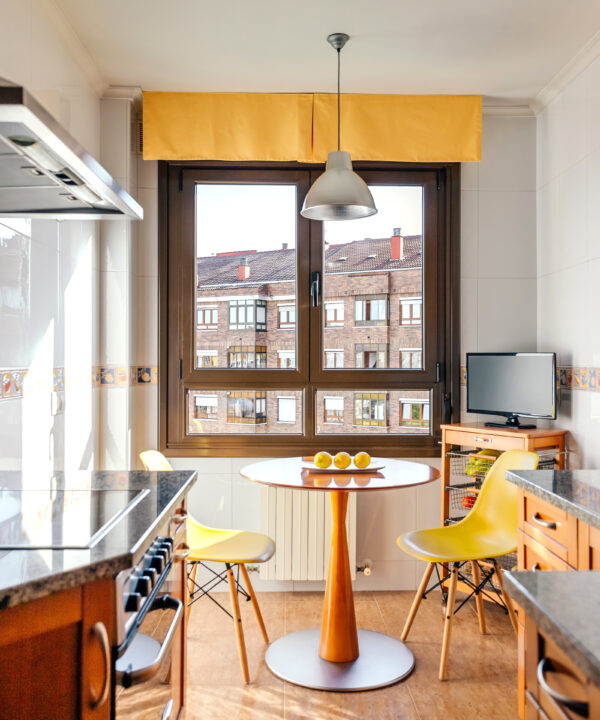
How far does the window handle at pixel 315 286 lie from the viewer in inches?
145

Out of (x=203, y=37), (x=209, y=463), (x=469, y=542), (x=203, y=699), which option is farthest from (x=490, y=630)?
(x=203, y=37)

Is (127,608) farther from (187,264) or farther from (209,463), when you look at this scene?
(187,264)

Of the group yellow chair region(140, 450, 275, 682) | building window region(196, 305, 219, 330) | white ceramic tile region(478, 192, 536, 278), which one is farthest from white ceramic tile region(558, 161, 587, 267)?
yellow chair region(140, 450, 275, 682)

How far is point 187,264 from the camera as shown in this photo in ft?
12.1

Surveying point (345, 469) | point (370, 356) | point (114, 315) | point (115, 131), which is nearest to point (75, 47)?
point (115, 131)

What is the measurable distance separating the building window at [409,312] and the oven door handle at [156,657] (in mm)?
2262

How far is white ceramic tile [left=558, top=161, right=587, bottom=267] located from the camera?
3156 mm

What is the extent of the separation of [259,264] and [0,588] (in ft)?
9.15

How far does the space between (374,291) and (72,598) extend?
277 centimetres

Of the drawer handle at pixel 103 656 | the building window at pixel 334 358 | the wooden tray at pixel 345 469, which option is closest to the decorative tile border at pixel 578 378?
the wooden tray at pixel 345 469

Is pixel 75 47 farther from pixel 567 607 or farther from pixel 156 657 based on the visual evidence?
pixel 567 607

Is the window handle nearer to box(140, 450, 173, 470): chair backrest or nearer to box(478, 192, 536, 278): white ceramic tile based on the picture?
box(478, 192, 536, 278): white ceramic tile

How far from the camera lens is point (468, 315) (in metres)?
3.68

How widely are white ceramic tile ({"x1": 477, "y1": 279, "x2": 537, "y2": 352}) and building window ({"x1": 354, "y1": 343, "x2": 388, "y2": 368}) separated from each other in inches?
20.7
